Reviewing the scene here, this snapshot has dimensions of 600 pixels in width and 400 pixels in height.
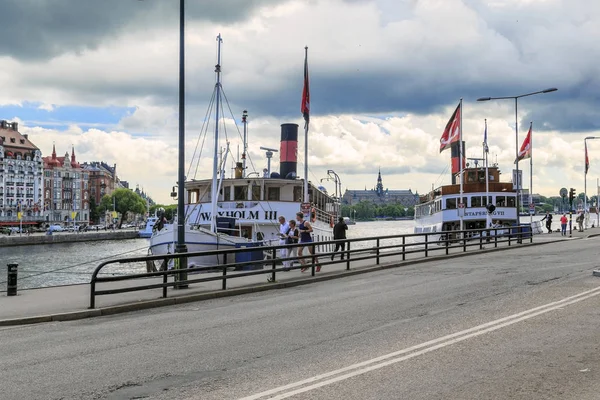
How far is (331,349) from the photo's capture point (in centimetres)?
889

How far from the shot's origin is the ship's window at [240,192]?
3494cm

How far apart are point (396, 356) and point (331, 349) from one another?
1042 mm

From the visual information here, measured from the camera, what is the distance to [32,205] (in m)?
150

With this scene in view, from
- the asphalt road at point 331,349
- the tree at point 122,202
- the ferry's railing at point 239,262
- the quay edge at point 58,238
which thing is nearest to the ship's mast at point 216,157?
the ferry's railing at point 239,262

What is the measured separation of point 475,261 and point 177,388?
1904 cm

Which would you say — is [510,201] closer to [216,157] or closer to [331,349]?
[216,157]

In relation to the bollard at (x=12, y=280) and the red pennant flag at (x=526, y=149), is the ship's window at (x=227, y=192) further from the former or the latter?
the red pennant flag at (x=526, y=149)

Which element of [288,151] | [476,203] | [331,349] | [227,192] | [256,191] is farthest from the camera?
[476,203]

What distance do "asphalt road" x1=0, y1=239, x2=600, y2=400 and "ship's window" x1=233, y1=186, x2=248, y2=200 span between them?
19.9 metres

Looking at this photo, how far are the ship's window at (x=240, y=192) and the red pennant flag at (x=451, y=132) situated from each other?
45.7ft

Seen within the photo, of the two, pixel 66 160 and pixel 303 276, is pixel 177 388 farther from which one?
pixel 66 160

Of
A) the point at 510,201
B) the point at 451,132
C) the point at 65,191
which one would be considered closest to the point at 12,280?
the point at 451,132

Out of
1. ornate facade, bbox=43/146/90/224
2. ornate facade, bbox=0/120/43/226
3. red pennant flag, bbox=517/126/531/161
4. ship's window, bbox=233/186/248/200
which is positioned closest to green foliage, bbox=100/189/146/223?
ornate facade, bbox=43/146/90/224

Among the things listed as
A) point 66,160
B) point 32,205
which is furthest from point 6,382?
point 66,160
